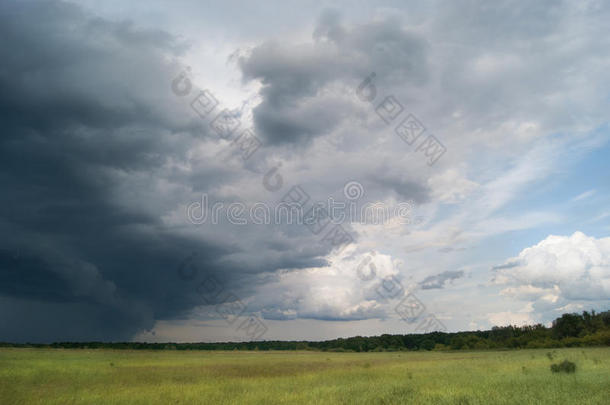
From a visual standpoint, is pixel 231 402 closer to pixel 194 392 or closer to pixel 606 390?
pixel 194 392

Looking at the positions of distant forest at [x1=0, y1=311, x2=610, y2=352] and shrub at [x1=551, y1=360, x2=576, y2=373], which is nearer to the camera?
shrub at [x1=551, y1=360, x2=576, y2=373]

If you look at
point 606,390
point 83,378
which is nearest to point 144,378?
point 83,378

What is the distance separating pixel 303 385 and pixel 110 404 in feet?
39.1

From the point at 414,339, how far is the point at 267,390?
5624 inches

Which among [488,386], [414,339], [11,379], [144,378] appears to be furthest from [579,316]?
[11,379]

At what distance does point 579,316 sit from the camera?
120m

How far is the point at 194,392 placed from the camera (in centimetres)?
2144

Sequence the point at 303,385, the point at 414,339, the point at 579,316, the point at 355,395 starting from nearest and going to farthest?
the point at 355,395 → the point at 303,385 → the point at 579,316 → the point at 414,339

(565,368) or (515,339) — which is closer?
(565,368)

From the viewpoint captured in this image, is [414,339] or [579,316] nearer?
[579,316]

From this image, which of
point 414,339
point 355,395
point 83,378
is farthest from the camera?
point 414,339

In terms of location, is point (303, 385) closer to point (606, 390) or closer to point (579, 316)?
point (606, 390)

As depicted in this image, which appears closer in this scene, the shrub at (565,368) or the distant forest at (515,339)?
the shrub at (565,368)

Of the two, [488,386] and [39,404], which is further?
[488,386]
